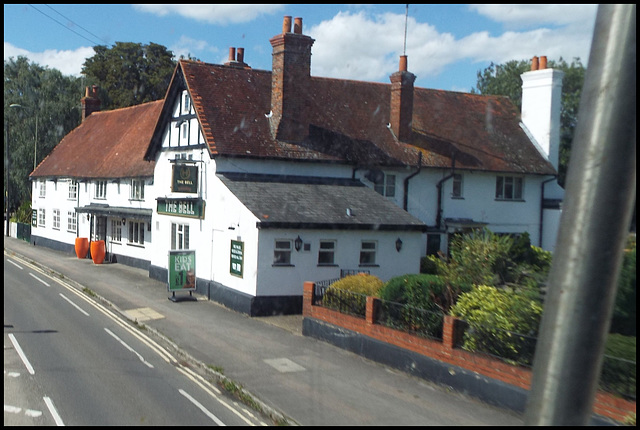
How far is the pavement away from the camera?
31.4 ft

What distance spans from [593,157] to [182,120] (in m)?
22.1

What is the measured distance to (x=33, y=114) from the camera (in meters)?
45.9

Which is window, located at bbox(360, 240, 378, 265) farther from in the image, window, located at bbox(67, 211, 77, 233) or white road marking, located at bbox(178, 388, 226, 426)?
window, located at bbox(67, 211, 77, 233)

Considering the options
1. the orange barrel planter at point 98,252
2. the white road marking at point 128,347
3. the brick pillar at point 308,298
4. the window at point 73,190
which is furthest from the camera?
the window at point 73,190

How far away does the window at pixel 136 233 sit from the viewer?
98.2 feet

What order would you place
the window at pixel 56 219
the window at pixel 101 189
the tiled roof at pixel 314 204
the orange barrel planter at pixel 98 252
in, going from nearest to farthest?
the tiled roof at pixel 314 204 → the orange barrel planter at pixel 98 252 → the window at pixel 101 189 → the window at pixel 56 219

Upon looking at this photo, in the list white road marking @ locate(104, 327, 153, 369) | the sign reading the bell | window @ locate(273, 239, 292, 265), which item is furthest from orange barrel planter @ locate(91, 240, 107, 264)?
white road marking @ locate(104, 327, 153, 369)

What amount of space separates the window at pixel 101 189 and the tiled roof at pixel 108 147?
52cm

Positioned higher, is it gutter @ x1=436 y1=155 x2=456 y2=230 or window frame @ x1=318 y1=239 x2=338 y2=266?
gutter @ x1=436 y1=155 x2=456 y2=230

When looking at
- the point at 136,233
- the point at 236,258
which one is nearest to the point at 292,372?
the point at 236,258

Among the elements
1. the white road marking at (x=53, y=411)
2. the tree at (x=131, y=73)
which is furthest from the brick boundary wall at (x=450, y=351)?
the tree at (x=131, y=73)

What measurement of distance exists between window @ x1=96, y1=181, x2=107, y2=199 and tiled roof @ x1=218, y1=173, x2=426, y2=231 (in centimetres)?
1490

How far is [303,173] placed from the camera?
2264cm

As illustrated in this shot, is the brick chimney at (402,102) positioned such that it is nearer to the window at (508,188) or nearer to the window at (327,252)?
the window at (508,188)
